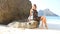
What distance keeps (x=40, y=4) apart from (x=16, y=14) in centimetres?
130

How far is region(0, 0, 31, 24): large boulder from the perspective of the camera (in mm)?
3445

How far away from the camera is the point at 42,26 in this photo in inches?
126

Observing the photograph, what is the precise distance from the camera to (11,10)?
3.52 meters

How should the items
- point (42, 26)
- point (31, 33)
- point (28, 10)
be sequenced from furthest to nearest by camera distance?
1. point (28, 10)
2. point (42, 26)
3. point (31, 33)

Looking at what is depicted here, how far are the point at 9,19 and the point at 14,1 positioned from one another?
0.45 meters

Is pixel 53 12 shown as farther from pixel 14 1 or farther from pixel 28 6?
pixel 14 1

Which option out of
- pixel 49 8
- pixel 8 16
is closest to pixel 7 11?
pixel 8 16

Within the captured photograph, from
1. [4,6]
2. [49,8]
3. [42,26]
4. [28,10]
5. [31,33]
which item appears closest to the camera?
[31,33]

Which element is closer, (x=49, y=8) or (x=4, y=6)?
(x=4, y=6)

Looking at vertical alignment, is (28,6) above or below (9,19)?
above

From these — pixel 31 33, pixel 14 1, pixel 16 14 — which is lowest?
pixel 31 33

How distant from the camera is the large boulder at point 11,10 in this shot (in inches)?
136

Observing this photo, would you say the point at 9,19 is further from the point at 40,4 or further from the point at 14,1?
the point at 40,4

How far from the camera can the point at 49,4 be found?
4750 mm
